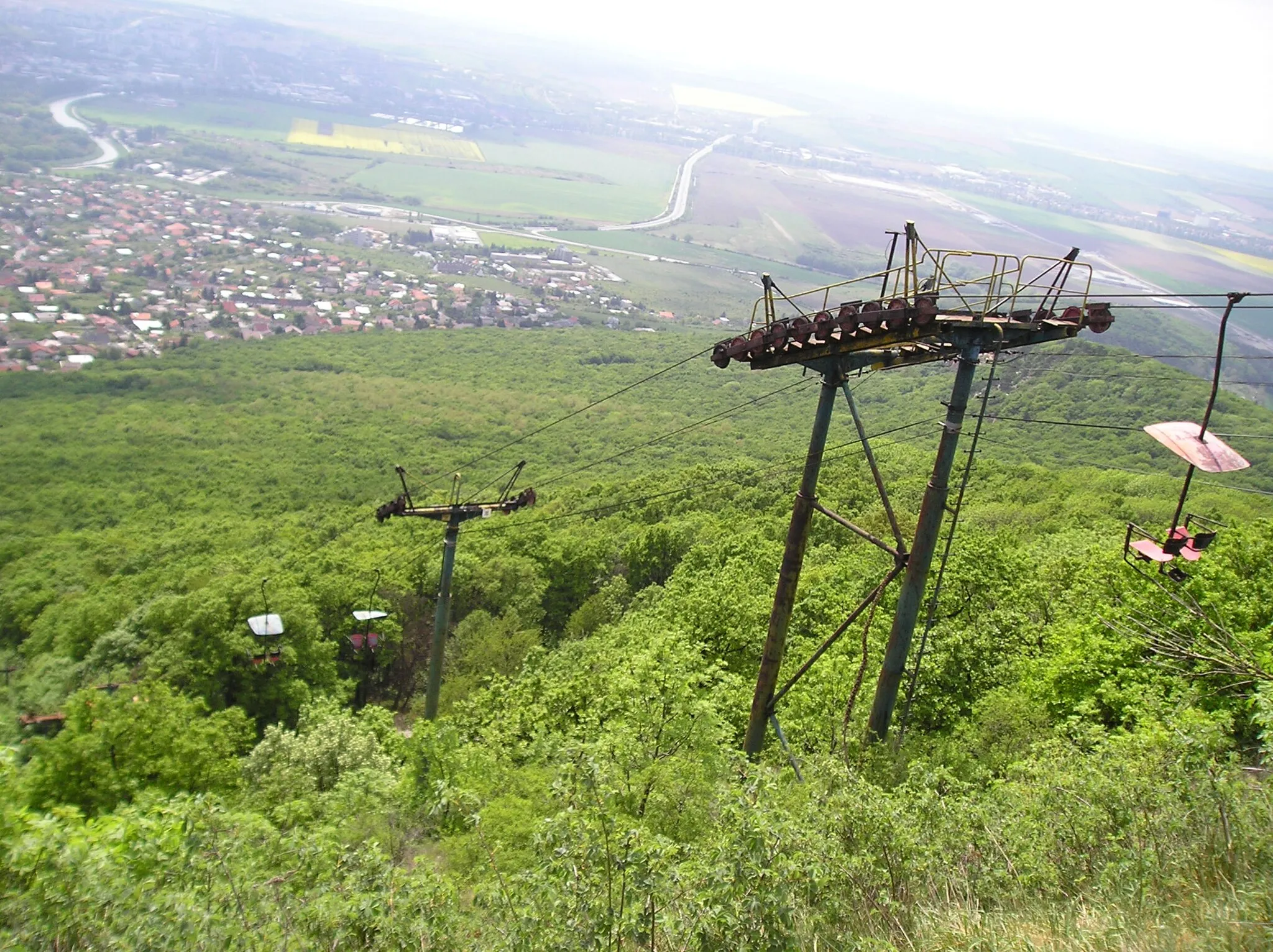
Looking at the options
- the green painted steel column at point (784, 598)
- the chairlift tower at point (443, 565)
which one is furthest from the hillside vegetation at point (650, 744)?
the chairlift tower at point (443, 565)

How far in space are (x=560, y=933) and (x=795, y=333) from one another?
6264mm

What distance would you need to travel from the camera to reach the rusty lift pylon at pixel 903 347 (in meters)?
A: 8.36

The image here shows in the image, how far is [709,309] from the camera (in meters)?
128

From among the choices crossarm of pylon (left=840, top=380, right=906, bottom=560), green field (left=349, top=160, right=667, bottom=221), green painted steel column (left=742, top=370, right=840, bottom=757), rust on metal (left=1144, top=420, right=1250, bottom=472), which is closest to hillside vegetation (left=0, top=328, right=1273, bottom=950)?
green painted steel column (left=742, top=370, right=840, bottom=757)

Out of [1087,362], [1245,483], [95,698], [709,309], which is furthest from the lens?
[709,309]

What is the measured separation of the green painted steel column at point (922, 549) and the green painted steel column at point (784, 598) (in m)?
1.19

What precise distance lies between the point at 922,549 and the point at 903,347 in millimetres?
2134

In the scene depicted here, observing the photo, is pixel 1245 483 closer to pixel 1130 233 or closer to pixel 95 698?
pixel 95 698

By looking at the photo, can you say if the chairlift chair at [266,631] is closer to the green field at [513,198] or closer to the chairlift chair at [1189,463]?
the chairlift chair at [1189,463]

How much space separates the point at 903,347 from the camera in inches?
356

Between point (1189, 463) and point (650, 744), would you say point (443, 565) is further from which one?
point (1189, 463)

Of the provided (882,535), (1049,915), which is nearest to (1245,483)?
(882,535)

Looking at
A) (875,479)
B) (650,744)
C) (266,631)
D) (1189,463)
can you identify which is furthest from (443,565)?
(1189,463)

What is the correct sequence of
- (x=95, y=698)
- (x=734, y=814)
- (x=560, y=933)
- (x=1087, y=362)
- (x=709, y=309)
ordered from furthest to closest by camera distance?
(x=709, y=309) → (x=1087, y=362) → (x=95, y=698) → (x=734, y=814) → (x=560, y=933)
